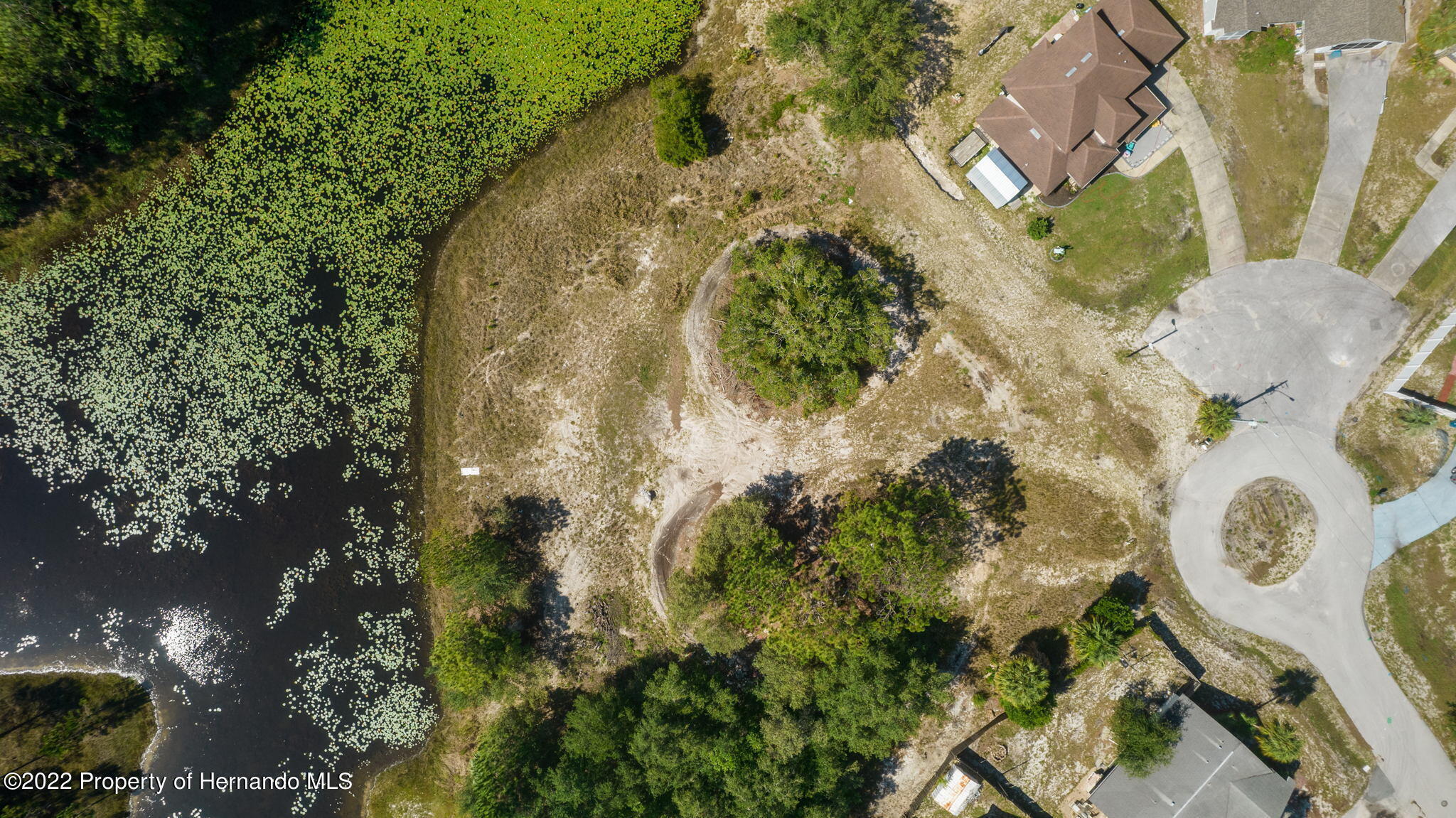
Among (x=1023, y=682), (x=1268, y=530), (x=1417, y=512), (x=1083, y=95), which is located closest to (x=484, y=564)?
(x=1023, y=682)

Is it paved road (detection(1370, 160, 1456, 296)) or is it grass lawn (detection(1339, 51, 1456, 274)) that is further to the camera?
paved road (detection(1370, 160, 1456, 296))

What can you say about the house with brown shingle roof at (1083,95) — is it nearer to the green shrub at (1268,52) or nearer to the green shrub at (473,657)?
the green shrub at (1268,52)

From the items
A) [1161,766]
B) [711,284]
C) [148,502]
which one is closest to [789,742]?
[1161,766]

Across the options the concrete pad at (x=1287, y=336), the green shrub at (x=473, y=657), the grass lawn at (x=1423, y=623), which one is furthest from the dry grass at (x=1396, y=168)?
the green shrub at (x=473, y=657)

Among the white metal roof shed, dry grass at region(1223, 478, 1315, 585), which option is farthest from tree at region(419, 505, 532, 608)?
dry grass at region(1223, 478, 1315, 585)

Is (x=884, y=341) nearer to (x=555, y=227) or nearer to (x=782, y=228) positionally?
(x=782, y=228)

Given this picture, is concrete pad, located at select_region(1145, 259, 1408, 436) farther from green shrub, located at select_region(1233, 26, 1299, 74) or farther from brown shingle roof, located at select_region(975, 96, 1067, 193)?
green shrub, located at select_region(1233, 26, 1299, 74)
